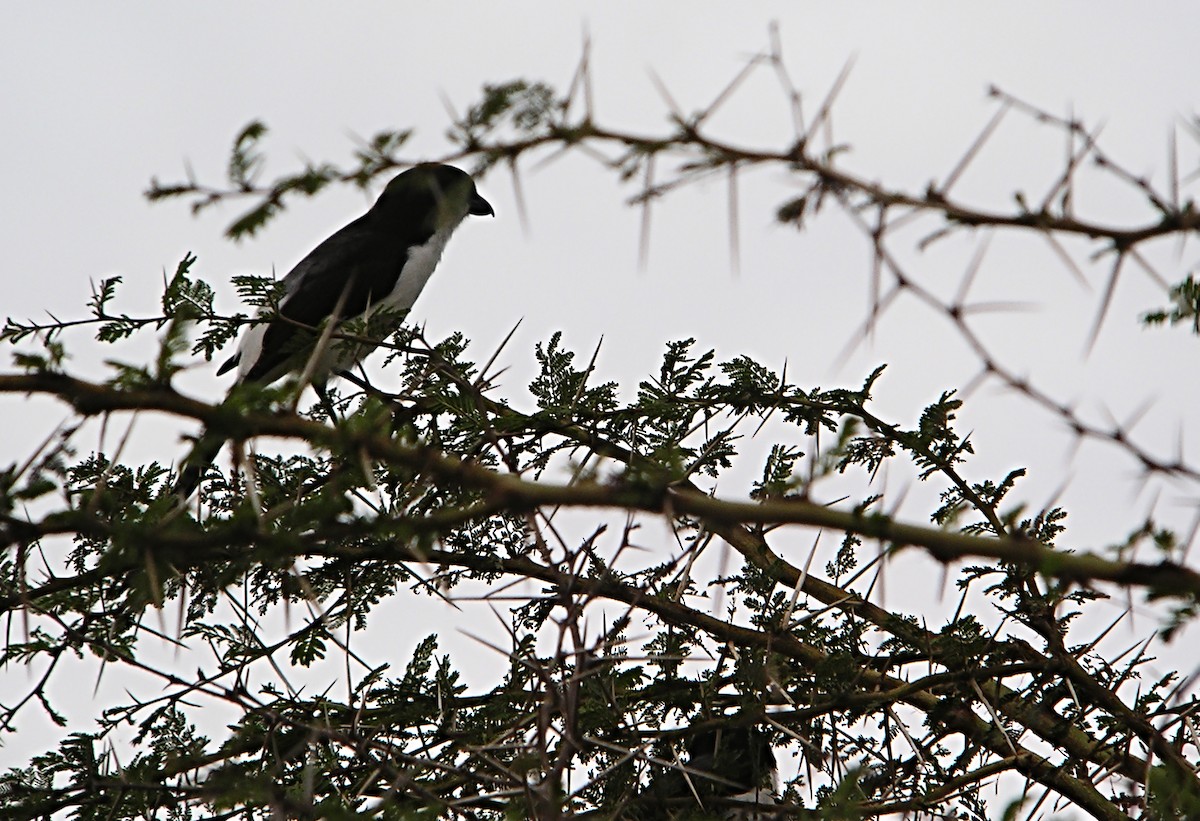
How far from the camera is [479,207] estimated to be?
Answer: 25.3 feet

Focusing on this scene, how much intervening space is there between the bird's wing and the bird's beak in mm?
509

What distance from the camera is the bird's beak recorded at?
764 centimetres

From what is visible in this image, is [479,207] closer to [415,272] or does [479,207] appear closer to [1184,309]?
[415,272]

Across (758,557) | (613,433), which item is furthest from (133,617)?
(758,557)

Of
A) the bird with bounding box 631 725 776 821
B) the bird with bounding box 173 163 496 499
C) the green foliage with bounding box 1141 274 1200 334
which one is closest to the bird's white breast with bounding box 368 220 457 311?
the bird with bounding box 173 163 496 499

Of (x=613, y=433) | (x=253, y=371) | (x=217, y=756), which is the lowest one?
(x=217, y=756)

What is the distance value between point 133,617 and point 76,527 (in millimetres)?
1387

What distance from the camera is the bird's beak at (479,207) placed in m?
7.64

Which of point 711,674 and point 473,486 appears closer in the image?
point 473,486

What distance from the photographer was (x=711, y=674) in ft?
10.2

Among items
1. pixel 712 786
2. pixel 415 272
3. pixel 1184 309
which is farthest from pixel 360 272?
pixel 1184 309

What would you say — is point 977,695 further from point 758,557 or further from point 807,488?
point 807,488

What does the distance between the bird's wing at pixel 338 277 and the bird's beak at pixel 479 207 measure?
509mm

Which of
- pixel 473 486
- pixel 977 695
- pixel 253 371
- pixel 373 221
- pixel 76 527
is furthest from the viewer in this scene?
pixel 373 221
